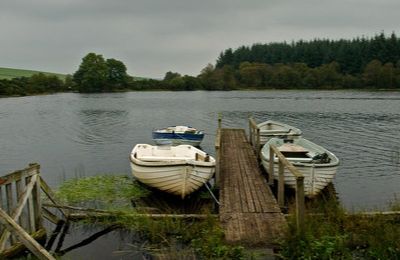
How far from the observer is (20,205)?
8164 millimetres

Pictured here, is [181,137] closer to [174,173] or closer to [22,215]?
[174,173]

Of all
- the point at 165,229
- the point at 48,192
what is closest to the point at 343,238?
the point at 165,229

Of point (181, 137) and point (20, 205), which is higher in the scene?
point (20, 205)

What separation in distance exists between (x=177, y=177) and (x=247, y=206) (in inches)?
103

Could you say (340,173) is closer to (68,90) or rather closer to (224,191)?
(224,191)

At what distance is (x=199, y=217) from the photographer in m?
9.78

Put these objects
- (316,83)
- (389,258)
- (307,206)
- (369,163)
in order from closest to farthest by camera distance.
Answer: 1. (389,258)
2. (307,206)
3. (369,163)
4. (316,83)

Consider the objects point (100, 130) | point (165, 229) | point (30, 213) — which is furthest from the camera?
point (100, 130)

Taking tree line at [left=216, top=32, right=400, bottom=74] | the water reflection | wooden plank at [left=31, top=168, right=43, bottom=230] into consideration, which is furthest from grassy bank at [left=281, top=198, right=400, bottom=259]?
tree line at [left=216, top=32, right=400, bottom=74]

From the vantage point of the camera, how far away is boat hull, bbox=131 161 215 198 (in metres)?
12.0

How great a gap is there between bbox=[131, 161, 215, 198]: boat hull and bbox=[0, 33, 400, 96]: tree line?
10161 cm

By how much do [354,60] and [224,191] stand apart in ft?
403

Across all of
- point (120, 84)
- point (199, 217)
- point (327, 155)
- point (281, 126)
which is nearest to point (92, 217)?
point (199, 217)

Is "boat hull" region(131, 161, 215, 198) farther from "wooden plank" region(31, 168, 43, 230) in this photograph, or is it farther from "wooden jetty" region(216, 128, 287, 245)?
"wooden plank" region(31, 168, 43, 230)
